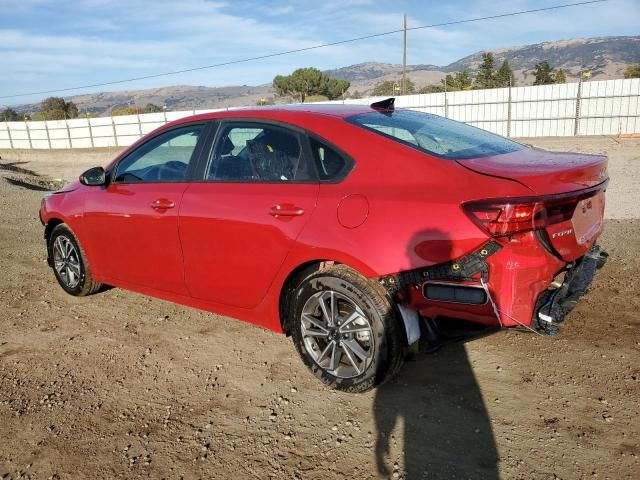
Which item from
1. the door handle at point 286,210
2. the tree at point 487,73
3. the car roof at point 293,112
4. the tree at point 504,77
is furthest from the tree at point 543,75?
the door handle at point 286,210

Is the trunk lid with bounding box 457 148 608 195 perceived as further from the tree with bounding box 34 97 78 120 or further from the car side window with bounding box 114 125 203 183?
the tree with bounding box 34 97 78 120

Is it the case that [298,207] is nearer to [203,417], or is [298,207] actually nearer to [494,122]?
[203,417]

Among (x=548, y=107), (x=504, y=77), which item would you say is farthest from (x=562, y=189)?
(x=504, y=77)

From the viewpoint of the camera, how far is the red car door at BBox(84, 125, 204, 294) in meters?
3.77

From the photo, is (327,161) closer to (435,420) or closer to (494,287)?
(494,287)

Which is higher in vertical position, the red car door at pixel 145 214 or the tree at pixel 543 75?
the tree at pixel 543 75

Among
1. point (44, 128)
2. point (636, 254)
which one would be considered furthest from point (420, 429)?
point (44, 128)

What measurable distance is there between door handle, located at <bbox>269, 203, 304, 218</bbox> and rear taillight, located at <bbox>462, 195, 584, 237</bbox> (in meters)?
0.98

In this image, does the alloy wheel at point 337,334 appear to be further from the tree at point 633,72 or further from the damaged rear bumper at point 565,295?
the tree at point 633,72

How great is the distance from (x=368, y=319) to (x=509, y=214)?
0.94m

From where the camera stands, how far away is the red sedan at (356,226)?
2.58 meters

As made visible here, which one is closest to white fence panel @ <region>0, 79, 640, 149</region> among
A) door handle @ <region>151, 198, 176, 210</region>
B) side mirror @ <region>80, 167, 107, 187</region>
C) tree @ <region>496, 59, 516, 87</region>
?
side mirror @ <region>80, 167, 107, 187</region>

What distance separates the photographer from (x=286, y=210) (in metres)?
3.10

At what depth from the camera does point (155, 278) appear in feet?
13.1
